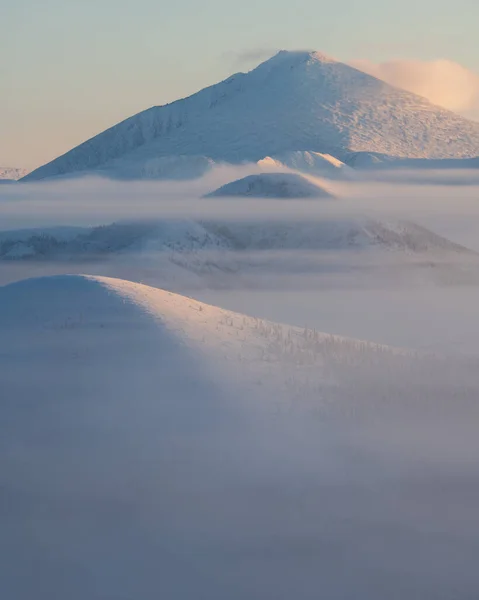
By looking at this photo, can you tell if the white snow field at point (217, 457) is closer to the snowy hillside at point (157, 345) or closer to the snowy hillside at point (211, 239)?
the snowy hillside at point (157, 345)

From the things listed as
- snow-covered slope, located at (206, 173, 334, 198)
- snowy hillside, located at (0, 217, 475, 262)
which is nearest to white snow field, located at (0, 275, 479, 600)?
snowy hillside, located at (0, 217, 475, 262)

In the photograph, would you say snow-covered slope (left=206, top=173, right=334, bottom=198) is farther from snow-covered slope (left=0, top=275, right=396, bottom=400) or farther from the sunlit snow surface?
snow-covered slope (left=0, top=275, right=396, bottom=400)

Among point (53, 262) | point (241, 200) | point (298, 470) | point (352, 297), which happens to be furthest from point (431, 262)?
point (298, 470)

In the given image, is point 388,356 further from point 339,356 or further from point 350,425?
point 350,425

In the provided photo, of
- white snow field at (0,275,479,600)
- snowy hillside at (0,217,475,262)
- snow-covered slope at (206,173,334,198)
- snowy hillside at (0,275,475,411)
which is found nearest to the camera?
white snow field at (0,275,479,600)

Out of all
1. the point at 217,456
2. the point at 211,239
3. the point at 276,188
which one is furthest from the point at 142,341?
the point at 276,188

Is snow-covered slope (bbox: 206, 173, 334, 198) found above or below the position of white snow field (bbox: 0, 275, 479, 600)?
above
